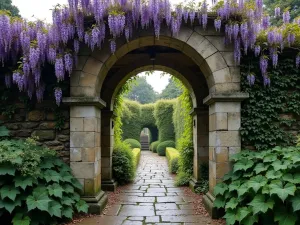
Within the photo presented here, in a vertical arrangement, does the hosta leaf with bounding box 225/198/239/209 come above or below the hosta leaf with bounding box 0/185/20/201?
below

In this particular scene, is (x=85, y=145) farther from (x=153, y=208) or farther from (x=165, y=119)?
(x=165, y=119)

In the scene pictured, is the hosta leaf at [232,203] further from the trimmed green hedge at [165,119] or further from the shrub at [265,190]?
the trimmed green hedge at [165,119]

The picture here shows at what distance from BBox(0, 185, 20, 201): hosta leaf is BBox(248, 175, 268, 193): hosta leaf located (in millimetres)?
2996

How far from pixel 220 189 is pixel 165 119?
15.6m

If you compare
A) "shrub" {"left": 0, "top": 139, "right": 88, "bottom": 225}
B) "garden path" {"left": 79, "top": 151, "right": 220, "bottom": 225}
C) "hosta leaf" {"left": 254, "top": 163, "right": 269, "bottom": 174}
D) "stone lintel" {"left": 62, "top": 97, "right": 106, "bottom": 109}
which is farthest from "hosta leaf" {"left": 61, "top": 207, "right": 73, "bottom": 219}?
"hosta leaf" {"left": 254, "top": 163, "right": 269, "bottom": 174}

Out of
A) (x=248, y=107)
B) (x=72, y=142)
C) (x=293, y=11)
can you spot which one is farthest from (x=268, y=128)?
(x=293, y=11)

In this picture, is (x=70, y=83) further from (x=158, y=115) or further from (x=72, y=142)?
(x=158, y=115)

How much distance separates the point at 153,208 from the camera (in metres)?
5.09

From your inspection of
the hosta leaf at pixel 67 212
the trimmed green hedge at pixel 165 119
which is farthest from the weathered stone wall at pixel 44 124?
the trimmed green hedge at pixel 165 119

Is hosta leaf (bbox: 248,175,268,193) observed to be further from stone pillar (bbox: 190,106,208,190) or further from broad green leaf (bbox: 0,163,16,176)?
broad green leaf (bbox: 0,163,16,176)

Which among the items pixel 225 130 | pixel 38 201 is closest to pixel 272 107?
pixel 225 130

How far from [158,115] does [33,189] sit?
16568 millimetres

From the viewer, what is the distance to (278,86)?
4.85 m

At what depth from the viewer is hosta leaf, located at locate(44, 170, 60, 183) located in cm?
416
